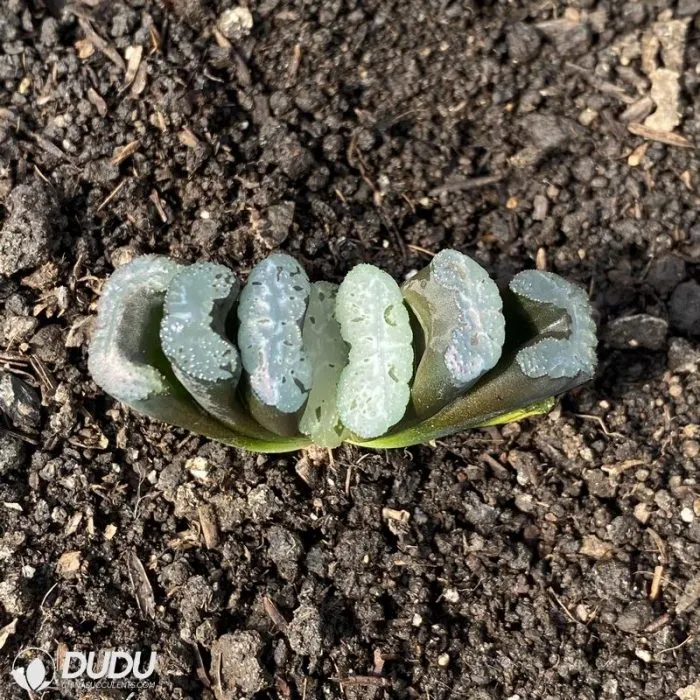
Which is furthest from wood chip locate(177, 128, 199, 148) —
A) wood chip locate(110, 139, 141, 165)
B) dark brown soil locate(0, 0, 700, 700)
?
wood chip locate(110, 139, 141, 165)

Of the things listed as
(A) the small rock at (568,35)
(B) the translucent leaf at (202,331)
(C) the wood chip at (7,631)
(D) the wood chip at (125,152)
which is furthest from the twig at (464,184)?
(C) the wood chip at (7,631)

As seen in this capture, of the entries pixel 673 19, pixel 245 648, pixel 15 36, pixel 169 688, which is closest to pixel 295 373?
pixel 245 648

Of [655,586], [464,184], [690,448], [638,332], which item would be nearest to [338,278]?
[464,184]

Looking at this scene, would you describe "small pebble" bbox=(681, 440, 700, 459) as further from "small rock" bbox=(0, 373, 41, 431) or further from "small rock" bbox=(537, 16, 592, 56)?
"small rock" bbox=(0, 373, 41, 431)

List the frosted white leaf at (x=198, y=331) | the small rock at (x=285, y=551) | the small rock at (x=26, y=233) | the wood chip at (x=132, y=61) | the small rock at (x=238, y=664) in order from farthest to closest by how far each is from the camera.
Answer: the wood chip at (x=132, y=61)
the small rock at (x=26, y=233)
the small rock at (x=285, y=551)
the small rock at (x=238, y=664)
the frosted white leaf at (x=198, y=331)

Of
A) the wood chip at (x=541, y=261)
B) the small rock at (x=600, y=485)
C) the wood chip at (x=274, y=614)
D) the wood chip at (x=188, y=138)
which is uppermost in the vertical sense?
the wood chip at (x=188, y=138)

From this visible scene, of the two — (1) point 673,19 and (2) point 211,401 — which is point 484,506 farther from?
(1) point 673,19

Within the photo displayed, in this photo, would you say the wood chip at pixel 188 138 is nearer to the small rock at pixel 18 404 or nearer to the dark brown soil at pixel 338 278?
the dark brown soil at pixel 338 278
